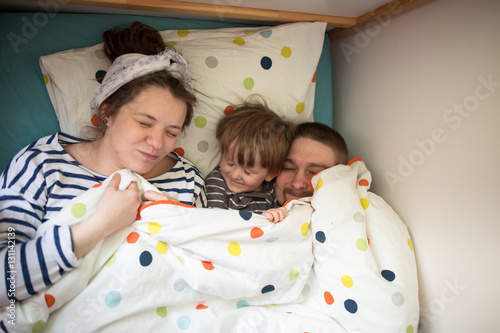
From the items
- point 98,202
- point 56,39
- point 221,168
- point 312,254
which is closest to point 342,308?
point 312,254

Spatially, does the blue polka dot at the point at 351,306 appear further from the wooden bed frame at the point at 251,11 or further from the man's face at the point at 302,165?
the wooden bed frame at the point at 251,11

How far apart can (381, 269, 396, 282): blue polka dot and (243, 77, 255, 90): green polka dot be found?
72 centimetres

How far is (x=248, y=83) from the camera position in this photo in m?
1.19

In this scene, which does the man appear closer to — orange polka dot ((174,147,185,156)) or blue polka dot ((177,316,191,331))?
orange polka dot ((174,147,185,156))

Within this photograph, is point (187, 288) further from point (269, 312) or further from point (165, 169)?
point (165, 169)

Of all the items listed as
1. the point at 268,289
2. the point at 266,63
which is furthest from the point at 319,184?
the point at 266,63

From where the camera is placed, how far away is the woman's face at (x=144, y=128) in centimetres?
87

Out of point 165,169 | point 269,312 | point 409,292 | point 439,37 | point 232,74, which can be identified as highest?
point 439,37

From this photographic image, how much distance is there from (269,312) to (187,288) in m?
0.24

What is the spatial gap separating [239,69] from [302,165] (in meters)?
0.40

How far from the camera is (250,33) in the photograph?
1221 millimetres

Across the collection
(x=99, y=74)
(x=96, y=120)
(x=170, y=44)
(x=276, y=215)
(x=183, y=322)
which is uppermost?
(x=170, y=44)

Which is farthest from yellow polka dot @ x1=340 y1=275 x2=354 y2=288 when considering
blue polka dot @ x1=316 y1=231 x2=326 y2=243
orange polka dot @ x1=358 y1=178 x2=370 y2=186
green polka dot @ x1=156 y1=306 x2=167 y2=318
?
green polka dot @ x1=156 y1=306 x2=167 y2=318

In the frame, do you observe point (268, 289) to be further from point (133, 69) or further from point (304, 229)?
point (133, 69)
